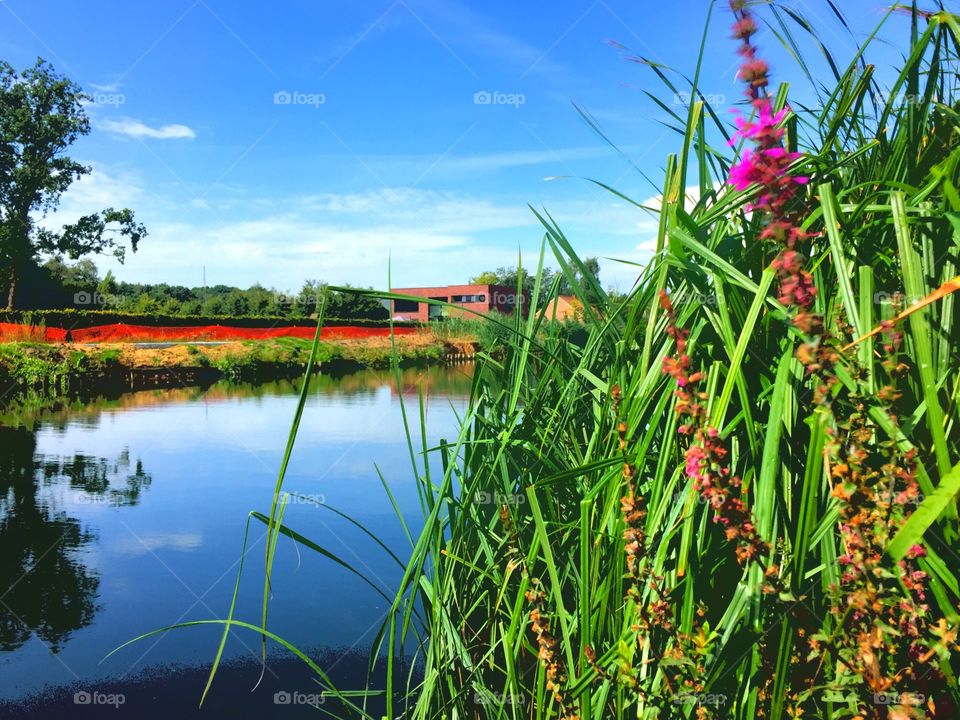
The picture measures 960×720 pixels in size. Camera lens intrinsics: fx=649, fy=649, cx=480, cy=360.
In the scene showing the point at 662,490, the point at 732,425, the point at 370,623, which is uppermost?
the point at 732,425

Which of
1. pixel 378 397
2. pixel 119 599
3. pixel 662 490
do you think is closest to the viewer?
pixel 662 490

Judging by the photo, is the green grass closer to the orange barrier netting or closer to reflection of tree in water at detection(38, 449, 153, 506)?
reflection of tree in water at detection(38, 449, 153, 506)

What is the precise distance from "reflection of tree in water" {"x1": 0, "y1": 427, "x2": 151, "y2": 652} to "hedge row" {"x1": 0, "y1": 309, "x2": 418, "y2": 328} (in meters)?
12.4

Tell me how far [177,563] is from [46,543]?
0.92 m

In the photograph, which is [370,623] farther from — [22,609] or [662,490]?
[662,490]

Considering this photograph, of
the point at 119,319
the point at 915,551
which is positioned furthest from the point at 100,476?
the point at 119,319

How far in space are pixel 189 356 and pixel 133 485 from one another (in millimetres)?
9959

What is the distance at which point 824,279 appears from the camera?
1007mm

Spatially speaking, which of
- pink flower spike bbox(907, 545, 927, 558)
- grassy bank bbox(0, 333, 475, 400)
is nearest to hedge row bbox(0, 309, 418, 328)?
grassy bank bbox(0, 333, 475, 400)

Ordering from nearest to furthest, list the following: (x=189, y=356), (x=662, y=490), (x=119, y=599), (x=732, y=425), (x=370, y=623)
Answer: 1. (x=732, y=425)
2. (x=662, y=490)
3. (x=370, y=623)
4. (x=119, y=599)
5. (x=189, y=356)

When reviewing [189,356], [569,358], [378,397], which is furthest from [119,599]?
[189,356]

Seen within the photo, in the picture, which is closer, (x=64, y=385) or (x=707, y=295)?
(x=707, y=295)

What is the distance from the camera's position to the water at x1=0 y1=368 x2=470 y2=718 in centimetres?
235

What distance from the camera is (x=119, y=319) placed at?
2384 centimetres
